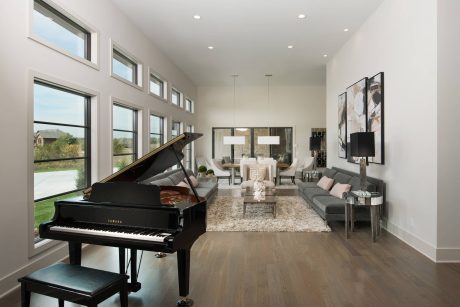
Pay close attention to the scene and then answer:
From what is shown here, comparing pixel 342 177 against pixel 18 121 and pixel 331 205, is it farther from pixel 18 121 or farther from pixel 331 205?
pixel 18 121

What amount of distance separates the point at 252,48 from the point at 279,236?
494cm

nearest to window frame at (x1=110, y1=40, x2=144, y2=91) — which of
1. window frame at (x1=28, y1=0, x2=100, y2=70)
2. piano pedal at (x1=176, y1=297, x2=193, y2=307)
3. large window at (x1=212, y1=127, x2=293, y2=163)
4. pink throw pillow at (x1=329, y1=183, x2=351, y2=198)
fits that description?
window frame at (x1=28, y1=0, x2=100, y2=70)

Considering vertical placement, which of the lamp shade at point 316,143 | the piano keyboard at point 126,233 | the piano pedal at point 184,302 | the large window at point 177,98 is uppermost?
the large window at point 177,98

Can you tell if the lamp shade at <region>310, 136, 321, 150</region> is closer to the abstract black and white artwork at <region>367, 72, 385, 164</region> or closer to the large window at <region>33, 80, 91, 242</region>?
the abstract black and white artwork at <region>367, 72, 385, 164</region>

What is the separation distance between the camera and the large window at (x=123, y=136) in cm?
563

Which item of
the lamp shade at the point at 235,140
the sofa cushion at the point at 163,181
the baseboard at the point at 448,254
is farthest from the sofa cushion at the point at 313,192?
the lamp shade at the point at 235,140

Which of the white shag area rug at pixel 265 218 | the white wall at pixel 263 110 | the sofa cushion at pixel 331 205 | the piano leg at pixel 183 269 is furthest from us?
the white wall at pixel 263 110

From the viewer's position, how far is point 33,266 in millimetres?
3270

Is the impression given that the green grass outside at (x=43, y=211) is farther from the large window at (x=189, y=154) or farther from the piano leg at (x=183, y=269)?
the large window at (x=189, y=154)

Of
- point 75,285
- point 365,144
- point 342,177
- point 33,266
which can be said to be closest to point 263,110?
point 342,177

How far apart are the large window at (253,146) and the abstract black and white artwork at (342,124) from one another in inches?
214

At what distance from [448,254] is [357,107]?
336cm

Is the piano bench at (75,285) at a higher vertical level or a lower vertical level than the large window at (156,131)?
lower

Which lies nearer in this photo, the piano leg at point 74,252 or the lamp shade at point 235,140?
the piano leg at point 74,252
